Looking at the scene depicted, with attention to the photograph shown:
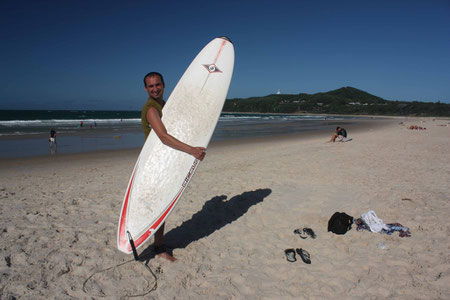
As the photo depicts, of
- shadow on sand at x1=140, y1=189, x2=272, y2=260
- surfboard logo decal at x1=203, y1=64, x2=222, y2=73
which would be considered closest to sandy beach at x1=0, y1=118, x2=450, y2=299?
shadow on sand at x1=140, y1=189, x2=272, y2=260

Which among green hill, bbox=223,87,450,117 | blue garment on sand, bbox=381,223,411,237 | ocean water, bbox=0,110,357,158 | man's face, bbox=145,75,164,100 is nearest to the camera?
man's face, bbox=145,75,164,100

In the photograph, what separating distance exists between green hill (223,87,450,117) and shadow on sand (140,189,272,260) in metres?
85.9

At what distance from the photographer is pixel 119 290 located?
8.29 feet

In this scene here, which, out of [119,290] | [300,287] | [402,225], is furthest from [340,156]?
[119,290]

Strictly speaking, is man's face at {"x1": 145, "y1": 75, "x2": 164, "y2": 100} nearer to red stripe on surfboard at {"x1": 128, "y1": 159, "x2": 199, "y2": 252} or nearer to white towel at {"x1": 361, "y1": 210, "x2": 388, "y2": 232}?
red stripe on surfboard at {"x1": 128, "y1": 159, "x2": 199, "y2": 252}

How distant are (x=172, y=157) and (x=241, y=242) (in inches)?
61.3

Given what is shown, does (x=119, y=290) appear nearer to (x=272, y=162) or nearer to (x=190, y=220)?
(x=190, y=220)

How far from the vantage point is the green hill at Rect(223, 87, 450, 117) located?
77.2 meters

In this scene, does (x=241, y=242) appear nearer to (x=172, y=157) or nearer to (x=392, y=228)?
(x=172, y=157)

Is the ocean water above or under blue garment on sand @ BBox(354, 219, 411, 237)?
under

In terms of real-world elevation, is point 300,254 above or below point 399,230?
below

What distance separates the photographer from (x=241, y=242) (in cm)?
351

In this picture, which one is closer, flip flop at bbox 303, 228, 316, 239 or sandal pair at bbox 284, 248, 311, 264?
sandal pair at bbox 284, 248, 311, 264

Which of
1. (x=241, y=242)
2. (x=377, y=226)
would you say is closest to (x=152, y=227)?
(x=241, y=242)
